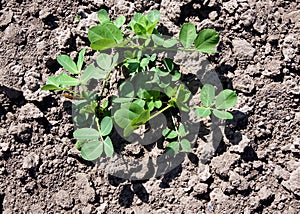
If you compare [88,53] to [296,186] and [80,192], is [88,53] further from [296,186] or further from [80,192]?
[296,186]

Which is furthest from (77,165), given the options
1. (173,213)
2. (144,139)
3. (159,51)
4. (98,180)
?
(159,51)

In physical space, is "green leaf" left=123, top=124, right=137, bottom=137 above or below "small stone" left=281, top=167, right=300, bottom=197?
above

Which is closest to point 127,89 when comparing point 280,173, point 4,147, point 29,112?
point 29,112

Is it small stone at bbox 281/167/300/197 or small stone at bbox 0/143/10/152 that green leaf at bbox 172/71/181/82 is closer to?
small stone at bbox 281/167/300/197

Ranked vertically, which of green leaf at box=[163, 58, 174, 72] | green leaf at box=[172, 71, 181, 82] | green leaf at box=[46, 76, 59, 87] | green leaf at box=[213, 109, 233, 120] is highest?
green leaf at box=[163, 58, 174, 72]

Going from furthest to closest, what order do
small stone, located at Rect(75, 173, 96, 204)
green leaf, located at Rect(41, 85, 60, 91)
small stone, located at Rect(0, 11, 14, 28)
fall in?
small stone, located at Rect(0, 11, 14, 28) → small stone, located at Rect(75, 173, 96, 204) → green leaf, located at Rect(41, 85, 60, 91)

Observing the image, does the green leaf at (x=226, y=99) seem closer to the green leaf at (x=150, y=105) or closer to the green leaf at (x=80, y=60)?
the green leaf at (x=150, y=105)

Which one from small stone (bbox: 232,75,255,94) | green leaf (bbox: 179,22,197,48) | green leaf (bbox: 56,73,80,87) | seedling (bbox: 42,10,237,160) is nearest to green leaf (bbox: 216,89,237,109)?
seedling (bbox: 42,10,237,160)
